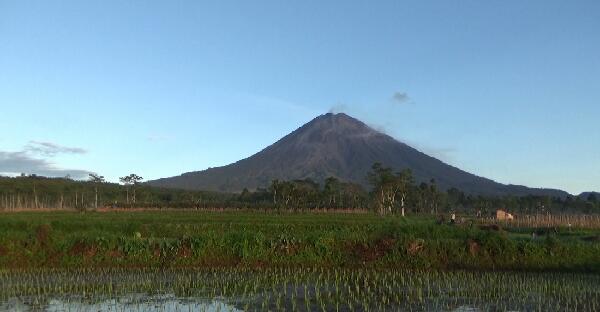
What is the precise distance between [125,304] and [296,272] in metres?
6.06

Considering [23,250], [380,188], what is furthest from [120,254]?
[380,188]

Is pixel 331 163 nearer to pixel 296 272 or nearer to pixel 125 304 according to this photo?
pixel 296 272

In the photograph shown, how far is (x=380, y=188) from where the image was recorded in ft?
177

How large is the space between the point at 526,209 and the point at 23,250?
6351 cm

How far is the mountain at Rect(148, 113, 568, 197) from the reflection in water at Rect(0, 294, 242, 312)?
11384cm

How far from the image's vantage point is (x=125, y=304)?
1001 cm

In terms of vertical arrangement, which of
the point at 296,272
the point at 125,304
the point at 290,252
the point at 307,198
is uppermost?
the point at 307,198

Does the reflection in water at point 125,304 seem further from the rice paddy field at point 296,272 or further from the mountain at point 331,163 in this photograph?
the mountain at point 331,163

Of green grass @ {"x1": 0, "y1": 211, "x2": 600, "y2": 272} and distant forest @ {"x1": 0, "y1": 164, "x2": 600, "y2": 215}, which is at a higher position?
distant forest @ {"x1": 0, "y1": 164, "x2": 600, "y2": 215}

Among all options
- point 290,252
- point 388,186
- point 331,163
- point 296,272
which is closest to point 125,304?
point 296,272

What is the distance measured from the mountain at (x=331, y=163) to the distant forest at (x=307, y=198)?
169 feet

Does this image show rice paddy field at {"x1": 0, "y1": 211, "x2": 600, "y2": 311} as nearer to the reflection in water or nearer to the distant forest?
the reflection in water

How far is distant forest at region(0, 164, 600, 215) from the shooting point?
55.1m

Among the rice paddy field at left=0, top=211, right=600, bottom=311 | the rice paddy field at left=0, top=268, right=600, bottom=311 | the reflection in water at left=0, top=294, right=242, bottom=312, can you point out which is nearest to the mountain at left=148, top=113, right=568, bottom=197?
the rice paddy field at left=0, top=211, right=600, bottom=311
